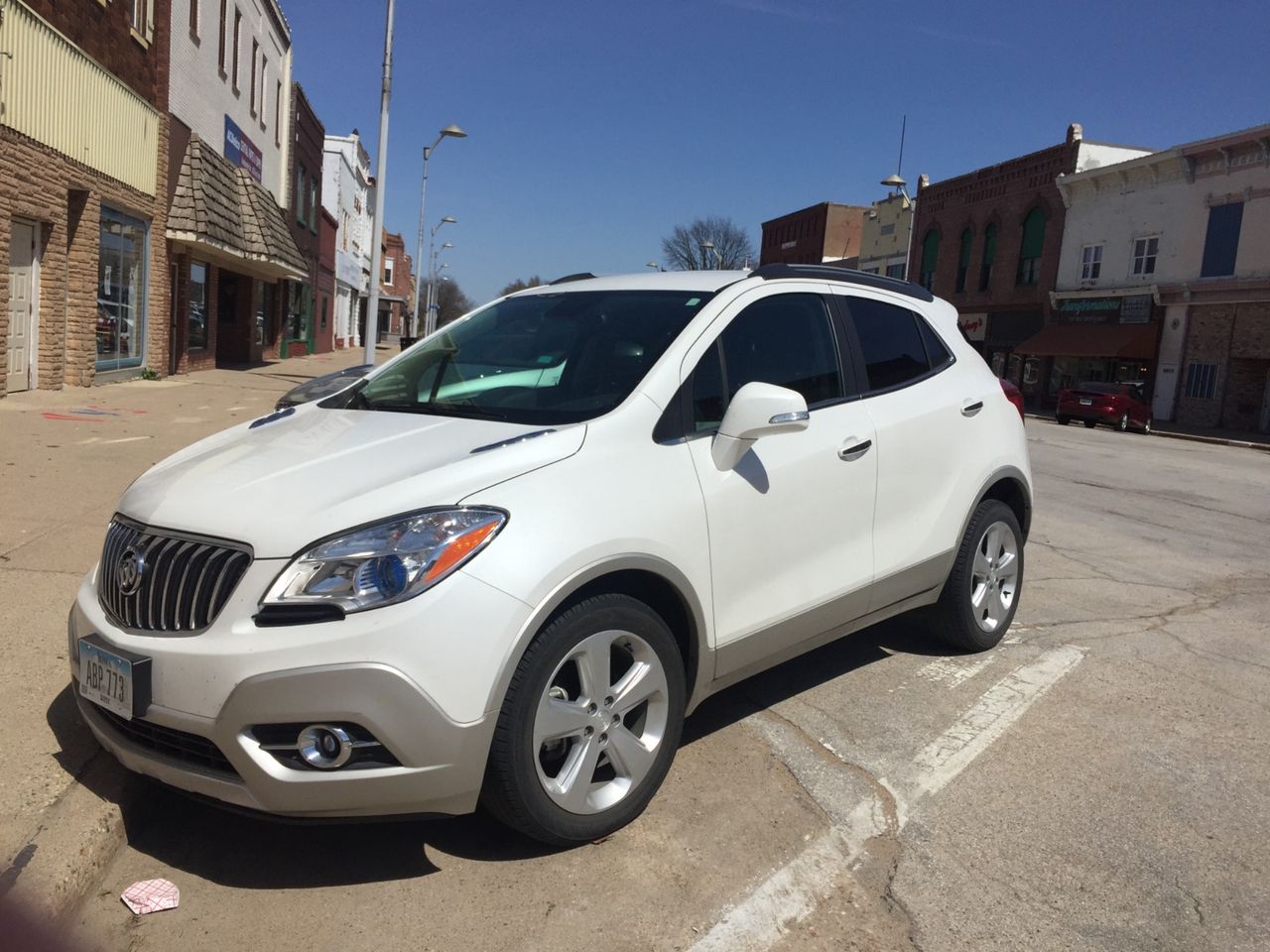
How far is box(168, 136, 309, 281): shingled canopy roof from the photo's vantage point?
18125 millimetres

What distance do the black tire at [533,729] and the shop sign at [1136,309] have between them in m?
35.6

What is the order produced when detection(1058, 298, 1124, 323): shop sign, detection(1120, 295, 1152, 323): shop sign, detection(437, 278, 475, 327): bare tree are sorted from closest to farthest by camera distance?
1. detection(1120, 295, 1152, 323): shop sign
2. detection(1058, 298, 1124, 323): shop sign
3. detection(437, 278, 475, 327): bare tree

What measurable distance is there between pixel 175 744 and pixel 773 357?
94.8 inches

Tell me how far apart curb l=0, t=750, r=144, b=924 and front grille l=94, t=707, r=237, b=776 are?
318 millimetres

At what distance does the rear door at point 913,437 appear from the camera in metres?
4.24

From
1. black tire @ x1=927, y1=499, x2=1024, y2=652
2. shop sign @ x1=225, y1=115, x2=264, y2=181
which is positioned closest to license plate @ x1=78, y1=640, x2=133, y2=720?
black tire @ x1=927, y1=499, x2=1024, y2=652

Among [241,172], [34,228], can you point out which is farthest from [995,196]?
[34,228]

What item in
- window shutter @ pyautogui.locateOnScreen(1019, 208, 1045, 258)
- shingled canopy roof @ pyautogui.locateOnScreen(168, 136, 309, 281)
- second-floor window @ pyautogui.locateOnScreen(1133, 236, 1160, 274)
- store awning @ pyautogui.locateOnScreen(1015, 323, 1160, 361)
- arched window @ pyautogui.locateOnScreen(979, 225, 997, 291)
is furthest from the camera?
arched window @ pyautogui.locateOnScreen(979, 225, 997, 291)

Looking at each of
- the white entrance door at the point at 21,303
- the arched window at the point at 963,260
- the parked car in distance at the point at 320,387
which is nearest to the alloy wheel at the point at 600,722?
the parked car in distance at the point at 320,387

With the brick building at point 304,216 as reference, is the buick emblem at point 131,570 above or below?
below

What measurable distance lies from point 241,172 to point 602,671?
74.2ft

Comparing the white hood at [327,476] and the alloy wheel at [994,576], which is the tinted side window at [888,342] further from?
the white hood at [327,476]

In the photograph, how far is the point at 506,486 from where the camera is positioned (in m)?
2.85

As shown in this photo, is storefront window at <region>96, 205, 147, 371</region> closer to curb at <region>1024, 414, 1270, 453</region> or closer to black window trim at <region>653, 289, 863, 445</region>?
black window trim at <region>653, 289, 863, 445</region>
